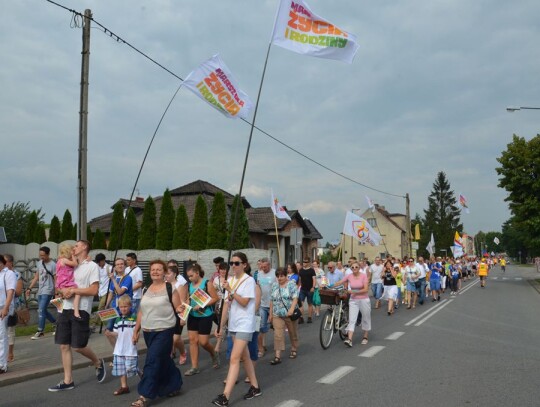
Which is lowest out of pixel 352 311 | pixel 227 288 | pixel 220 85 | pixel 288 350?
pixel 288 350

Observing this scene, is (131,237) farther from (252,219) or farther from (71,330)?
(71,330)

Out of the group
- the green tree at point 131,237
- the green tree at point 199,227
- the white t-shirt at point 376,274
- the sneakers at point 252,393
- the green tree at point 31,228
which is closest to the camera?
the sneakers at point 252,393

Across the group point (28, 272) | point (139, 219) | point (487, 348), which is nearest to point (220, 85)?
point (487, 348)

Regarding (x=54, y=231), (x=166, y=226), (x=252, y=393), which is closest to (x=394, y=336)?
(x=252, y=393)

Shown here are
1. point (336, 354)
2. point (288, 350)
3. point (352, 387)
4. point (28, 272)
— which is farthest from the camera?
point (28, 272)

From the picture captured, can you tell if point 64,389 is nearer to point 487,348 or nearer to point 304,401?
point 304,401

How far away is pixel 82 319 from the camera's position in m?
6.43

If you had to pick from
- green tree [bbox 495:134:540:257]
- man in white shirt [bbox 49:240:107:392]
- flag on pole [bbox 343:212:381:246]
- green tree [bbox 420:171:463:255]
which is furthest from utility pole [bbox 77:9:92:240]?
green tree [bbox 420:171:463:255]

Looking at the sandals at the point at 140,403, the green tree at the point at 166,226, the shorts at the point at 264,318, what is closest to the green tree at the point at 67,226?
the green tree at the point at 166,226

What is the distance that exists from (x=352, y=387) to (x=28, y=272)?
41.2 ft

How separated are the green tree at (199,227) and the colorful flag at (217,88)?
19.5 meters

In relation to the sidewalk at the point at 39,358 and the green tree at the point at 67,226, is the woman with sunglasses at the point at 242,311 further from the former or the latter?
the green tree at the point at 67,226

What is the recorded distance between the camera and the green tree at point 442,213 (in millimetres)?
95188

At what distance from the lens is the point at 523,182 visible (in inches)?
1324
